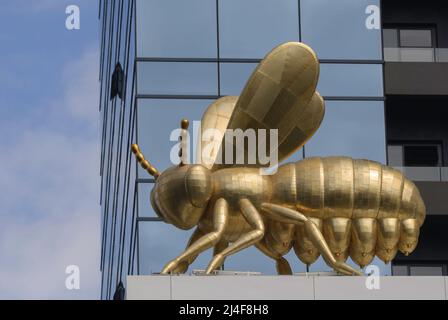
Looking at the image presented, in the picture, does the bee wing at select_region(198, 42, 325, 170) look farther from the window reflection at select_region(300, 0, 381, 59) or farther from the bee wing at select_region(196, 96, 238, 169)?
the window reflection at select_region(300, 0, 381, 59)

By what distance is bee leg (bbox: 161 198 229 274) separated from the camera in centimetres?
3272

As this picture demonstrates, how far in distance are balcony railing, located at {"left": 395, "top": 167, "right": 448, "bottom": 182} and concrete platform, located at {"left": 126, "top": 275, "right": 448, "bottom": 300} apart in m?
11.7

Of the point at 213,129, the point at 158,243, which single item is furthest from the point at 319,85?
the point at 213,129

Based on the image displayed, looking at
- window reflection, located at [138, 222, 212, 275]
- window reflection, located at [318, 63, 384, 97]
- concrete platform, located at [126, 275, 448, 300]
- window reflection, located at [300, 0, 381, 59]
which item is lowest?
concrete platform, located at [126, 275, 448, 300]

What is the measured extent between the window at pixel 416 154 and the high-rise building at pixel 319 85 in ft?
0.07

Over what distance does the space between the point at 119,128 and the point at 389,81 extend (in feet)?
28.5

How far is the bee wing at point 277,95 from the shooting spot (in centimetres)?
3319

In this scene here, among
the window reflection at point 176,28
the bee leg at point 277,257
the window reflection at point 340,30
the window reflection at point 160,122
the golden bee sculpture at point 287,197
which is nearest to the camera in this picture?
the golden bee sculpture at point 287,197

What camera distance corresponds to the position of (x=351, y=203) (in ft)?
110

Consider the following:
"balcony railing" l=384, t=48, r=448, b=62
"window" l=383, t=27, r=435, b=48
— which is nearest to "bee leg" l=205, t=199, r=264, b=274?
"balcony railing" l=384, t=48, r=448, b=62

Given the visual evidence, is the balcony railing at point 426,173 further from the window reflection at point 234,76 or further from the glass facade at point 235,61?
the window reflection at point 234,76

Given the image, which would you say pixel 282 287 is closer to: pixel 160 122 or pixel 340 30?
pixel 160 122

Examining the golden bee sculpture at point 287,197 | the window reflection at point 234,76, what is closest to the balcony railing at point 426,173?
the window reflection at point 234,76
